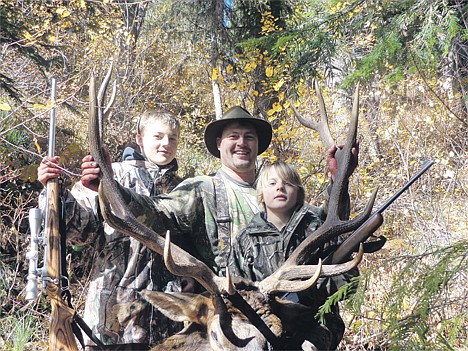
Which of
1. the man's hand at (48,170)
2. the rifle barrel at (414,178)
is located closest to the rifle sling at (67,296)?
the man's hand at (48,170)

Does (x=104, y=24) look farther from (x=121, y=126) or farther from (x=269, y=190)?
(x=269, y=190)

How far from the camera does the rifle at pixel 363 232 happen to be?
4258mm

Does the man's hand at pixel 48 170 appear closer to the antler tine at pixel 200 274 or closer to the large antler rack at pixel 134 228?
the large antler rack at pixel 134 228

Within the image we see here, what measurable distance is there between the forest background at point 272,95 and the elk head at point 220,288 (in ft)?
5.03

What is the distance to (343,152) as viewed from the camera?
15.0 feet

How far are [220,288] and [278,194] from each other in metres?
A: 0.76

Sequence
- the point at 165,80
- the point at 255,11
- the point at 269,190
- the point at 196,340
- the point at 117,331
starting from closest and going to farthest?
the point at 196,340 < the point at 269,190 < the point at 117,331 < the point at 255,11 < the point at 165,80

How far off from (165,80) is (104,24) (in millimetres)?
1816

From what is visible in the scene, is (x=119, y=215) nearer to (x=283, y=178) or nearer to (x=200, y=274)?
(x=200, y=274)

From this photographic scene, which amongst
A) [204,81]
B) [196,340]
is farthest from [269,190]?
[204,81]

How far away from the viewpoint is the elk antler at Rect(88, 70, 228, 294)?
3.99 m

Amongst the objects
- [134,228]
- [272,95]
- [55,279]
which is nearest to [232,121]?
[134,228]

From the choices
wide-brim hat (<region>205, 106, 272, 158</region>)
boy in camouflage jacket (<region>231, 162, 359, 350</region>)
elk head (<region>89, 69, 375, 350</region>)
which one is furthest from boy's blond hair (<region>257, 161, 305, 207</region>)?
wide-brim hat (<region>205, 106, 272, 158</region>)

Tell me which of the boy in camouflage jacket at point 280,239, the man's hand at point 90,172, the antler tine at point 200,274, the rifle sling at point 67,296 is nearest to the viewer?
the antler tine at point 200,274
